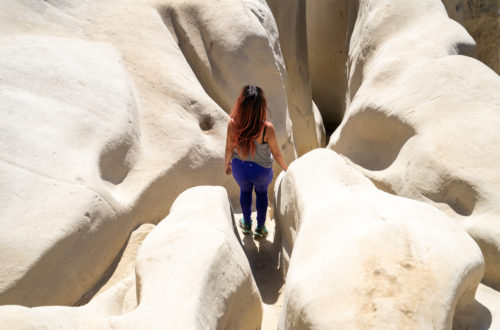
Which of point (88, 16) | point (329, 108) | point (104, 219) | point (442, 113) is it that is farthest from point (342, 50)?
point (104, 219)

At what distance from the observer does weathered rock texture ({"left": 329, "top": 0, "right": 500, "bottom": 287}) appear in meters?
2.66

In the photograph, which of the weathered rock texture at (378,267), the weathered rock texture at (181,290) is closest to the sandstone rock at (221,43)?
the weathered rock texture at (181,290)

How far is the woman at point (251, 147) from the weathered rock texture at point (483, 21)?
407cm

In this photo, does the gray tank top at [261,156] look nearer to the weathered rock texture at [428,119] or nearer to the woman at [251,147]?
the woman at [251,147]

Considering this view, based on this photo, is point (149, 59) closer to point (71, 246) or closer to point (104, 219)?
point (104, 219)

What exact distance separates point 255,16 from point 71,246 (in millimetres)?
2916

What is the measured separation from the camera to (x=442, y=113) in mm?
3139

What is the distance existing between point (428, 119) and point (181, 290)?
89.6 inches

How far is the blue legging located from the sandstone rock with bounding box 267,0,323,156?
2.62 m

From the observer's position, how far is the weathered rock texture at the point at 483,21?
5473mm

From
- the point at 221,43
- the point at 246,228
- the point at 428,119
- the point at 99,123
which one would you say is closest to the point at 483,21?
the point at 428,119

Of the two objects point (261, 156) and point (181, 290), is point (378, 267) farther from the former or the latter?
point (261, 156)

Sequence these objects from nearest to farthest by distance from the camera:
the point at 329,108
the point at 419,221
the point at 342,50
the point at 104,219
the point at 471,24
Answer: the point at 419,221 → the point at 104,219 → the point at 471,24 → the point at 342,50 → the point at 329,108

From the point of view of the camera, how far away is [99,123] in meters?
2.87
